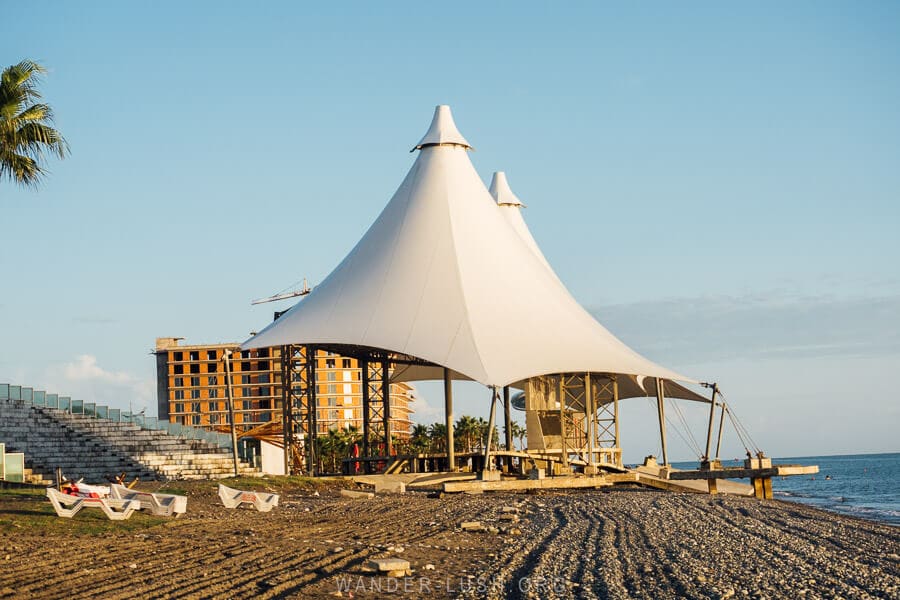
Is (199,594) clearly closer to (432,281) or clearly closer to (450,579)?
(450,579)

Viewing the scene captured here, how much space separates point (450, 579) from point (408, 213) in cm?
1959

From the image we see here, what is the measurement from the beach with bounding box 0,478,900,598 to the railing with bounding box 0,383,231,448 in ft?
45.5

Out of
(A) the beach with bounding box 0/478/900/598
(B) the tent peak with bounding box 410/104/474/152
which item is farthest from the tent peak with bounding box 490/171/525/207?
(A) the beach with bounding box 0/478/900/598

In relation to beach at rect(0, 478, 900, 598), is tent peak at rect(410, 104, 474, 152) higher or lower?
higher

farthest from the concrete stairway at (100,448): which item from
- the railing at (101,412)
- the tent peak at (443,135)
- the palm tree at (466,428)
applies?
the palm tree at (466,428)

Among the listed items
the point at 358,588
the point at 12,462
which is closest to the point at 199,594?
the point at 358,588

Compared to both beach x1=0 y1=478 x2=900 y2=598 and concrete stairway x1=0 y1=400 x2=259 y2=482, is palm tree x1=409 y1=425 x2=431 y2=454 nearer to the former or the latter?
concrete stairway x1=0 y1=400 x2=259 y2=482

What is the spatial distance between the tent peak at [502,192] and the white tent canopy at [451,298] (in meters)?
13.7

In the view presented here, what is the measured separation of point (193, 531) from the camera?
1420 cm

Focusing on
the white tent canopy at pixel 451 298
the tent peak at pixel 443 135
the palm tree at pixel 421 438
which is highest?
the tent peak at pixel 443 135

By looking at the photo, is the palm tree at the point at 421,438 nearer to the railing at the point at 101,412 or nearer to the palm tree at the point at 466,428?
the palm tree at the point at 466,428

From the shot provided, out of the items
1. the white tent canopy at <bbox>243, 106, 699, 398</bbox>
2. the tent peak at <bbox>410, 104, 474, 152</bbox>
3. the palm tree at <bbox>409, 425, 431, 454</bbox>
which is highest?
the tent peak at <bbox>410, 104, 474, 152</bbox>

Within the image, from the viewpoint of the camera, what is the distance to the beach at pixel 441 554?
1027cm

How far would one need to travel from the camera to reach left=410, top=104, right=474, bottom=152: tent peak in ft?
102
